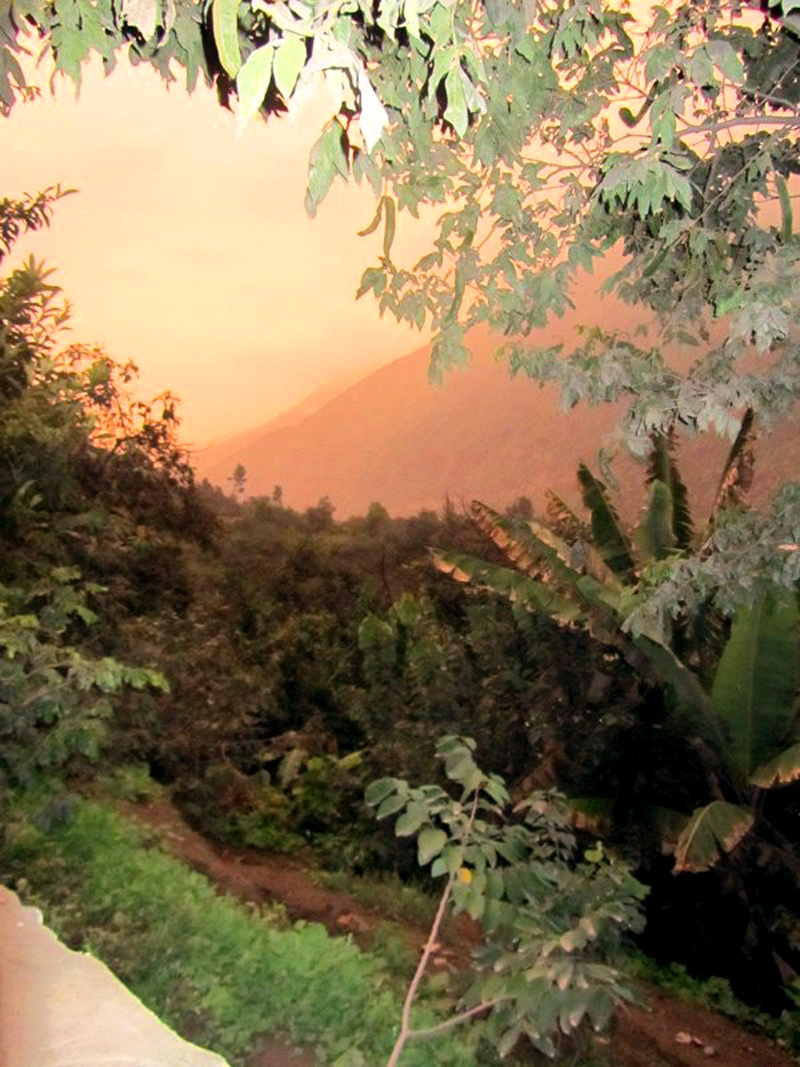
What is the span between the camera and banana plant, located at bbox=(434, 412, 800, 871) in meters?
4.83

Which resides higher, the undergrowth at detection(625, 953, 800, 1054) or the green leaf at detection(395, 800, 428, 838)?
the green leaf at detection(395, 800, 428, 838)

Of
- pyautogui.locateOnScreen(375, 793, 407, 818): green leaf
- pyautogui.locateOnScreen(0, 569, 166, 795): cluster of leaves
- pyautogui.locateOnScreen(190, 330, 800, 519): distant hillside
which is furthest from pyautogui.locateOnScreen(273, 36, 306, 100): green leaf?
pyautogui.locateOnScreen(190, 330, 800, 519): distant hillside

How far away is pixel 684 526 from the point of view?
6.17m

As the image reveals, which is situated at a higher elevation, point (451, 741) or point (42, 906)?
point (451, 741)

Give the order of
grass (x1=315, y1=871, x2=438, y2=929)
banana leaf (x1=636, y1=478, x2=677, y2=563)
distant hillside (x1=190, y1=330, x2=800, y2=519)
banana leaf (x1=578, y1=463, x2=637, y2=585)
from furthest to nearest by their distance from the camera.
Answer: distant hillside (x1=190, y1=330, x2=800, y2=519), banana leaf (x1=578, y1=463, x2=637, y2=585), banana leaf (x1=636, y1=478, x2=677, y2=563), grass (x1=315, y1=871, x2=438, y2=929)

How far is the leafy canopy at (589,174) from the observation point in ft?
5.64

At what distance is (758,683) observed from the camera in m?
5.14

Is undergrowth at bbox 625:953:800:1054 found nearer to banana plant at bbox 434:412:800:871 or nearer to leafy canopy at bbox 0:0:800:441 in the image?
banana plant at bbox 434:412:800:871

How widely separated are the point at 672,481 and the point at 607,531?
682 mm

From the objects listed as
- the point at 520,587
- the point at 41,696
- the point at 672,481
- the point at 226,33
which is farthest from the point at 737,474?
the point at 226,33

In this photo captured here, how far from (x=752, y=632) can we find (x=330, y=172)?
14.8ft

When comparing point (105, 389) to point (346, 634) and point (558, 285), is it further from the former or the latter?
point (558, 285)

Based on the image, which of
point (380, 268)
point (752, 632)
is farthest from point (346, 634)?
point (380, 268)

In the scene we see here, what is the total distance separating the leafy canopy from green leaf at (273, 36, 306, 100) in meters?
0.61
